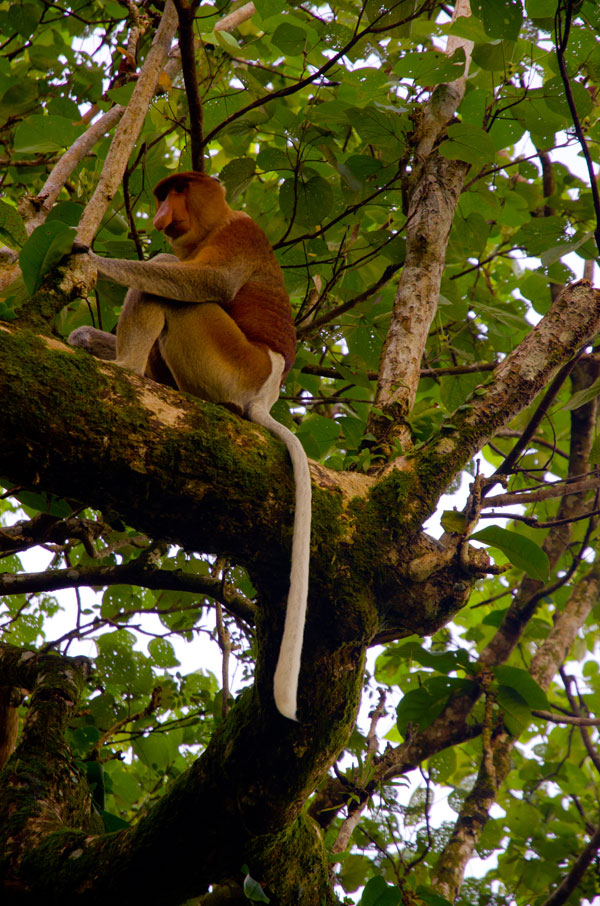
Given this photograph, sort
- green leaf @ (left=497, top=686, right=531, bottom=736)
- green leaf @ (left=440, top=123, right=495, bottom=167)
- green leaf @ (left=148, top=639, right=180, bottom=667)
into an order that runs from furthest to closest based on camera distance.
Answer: green leaf @ (left=148, top=639, right=180, bottom=667) < green leaf @ (left=497, top=686, right=531, bottom=736) < green leaf @ (left=440, top=123, right=495, bottom=167)

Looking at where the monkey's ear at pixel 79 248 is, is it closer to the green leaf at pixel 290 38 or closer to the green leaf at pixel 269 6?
the green leaf at pixel 290 38

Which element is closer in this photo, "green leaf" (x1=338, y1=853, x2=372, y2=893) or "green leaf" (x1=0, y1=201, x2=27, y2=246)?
"green leaf" (x1=0, y1=201, x2=27, y2=246)

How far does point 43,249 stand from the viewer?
6.71ft

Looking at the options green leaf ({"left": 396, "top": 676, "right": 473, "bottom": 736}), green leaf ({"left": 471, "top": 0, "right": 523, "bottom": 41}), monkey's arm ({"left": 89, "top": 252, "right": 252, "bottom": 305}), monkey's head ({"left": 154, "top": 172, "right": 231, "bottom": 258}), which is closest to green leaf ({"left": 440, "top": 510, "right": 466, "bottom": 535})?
green leaf ({"left": 396, "top": 676, "right": 473, "bottom": 736})

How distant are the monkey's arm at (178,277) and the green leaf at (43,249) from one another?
1.71ft

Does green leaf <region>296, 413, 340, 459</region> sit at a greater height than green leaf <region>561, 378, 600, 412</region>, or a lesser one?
lesser

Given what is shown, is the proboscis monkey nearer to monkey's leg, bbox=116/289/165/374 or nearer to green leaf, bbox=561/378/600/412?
monkey's leg, bbox=116/289/165/374

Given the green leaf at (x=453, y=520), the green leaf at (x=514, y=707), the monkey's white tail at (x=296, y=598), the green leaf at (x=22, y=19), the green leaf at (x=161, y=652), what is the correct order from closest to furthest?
the monkey's white tail at (x=296, y=598) < the green leaf at (x=453, y=520) < the green leaf at (x=514, y=707) < the green leaf at (x=22, y=19) < the green leaf at (x=161, y=652)

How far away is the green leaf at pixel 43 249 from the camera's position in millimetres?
2012

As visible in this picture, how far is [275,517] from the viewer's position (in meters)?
1.94

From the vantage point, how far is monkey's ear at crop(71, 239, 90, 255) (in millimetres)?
2141

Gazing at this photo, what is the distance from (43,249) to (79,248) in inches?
5.3

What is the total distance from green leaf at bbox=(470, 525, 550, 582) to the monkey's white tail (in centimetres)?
65

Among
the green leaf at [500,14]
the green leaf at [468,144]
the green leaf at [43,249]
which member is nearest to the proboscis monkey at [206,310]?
the green leaf at [43,249]
